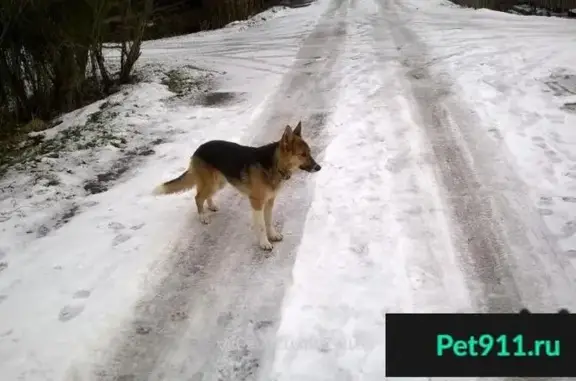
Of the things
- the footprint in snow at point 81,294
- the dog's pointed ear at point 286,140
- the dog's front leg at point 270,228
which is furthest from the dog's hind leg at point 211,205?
the footprint in snow at point 81,294

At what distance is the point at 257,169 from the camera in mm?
5465

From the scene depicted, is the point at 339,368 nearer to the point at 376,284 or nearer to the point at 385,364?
the point at 385,364

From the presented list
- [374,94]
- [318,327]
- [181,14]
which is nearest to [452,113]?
[374,94]

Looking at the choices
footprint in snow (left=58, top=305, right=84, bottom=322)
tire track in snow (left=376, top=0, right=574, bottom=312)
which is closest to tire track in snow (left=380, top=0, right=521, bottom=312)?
tire track in snow (left=376, top=0, right=574, bottom=312)

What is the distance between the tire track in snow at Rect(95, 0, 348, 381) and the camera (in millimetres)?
4129

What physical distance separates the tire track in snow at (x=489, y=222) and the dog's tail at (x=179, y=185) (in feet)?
10.6

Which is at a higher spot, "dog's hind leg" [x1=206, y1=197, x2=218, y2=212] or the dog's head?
the dog's head

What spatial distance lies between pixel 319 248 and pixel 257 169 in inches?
45.2

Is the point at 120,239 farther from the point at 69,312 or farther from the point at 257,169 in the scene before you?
the point at 257,169

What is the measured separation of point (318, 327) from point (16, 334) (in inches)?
110

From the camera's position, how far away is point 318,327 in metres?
4.40

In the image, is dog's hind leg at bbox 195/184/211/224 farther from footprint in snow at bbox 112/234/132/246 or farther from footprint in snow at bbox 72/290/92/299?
footprint in snow at bbox 72/290/92/299

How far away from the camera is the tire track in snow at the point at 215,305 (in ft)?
13.5

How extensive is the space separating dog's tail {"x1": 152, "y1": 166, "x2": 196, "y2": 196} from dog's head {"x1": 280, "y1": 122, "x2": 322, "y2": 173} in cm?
136
